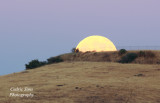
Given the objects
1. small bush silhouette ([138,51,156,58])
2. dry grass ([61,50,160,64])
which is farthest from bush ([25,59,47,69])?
small bush silhouette ([138,51,156,58])

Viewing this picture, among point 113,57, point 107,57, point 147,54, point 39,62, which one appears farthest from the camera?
point 39,62

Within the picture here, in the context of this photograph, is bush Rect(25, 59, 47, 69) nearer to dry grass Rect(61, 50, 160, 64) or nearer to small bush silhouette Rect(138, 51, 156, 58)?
dry grass Rect(61, 50, 160, 64)

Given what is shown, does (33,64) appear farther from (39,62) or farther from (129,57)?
(129,57)

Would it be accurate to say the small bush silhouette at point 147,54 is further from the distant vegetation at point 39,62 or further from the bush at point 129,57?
the distant vegetation at point 39,62

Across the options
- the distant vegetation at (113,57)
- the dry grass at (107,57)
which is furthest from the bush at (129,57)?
the dry grass at (107,57)

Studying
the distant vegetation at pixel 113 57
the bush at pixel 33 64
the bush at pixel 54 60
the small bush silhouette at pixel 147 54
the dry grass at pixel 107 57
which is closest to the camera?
the dry grass at pixel 107 57

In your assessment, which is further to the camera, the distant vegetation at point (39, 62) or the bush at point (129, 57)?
the distant vegetation at point (39, 62)

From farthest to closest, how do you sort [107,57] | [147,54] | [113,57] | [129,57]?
[107,57]
[113,57]
[147,54]
[129,57]

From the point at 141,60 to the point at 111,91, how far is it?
2769 cm

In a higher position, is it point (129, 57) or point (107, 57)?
point (107, 57)

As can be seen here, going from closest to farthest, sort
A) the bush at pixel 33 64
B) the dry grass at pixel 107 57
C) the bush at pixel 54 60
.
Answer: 1. the dry grass at pixel 107 57
2. the bush at pixel 33 64
3. the bush at pixel 54 60

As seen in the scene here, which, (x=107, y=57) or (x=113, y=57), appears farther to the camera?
(x=107, y=57)

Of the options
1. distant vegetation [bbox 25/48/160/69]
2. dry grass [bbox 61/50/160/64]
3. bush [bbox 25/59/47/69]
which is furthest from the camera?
bush [bbox 25/59/47/69]

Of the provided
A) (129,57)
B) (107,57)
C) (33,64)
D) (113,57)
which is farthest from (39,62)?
(129,57)
